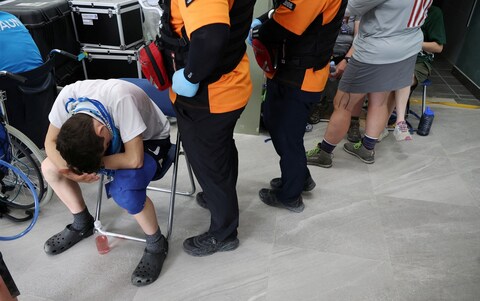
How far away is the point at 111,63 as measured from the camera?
9.34 ft

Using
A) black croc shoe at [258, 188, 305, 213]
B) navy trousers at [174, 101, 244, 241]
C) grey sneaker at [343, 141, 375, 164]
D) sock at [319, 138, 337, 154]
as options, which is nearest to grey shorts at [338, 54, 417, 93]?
sock at [319, 138, 337, 154]

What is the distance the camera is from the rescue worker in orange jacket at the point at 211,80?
1.09 m

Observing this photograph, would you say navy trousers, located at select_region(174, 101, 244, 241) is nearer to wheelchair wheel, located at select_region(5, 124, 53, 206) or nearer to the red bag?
the red bag

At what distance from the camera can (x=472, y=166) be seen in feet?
8.07

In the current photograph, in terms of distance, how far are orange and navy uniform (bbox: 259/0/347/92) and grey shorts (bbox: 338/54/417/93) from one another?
23.4 inches

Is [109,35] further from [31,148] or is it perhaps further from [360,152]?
[360,152]

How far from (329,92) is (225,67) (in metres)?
2.13

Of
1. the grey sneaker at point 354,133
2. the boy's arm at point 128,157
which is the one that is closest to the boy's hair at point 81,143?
the boy's arm at point 128,157

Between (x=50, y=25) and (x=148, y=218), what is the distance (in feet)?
5.81

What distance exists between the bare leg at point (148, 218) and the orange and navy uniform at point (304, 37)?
834 mm

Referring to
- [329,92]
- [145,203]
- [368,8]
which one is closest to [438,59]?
[329,92]

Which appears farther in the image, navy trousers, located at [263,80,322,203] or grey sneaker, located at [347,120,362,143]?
grey sneaker, located at [347,120,362,143]

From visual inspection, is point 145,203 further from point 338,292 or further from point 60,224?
point 338,292

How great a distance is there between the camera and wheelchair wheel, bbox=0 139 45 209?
1.86 meters
